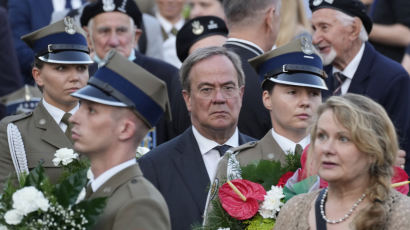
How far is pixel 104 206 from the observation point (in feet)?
15.8

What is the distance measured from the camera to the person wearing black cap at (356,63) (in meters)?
7.92

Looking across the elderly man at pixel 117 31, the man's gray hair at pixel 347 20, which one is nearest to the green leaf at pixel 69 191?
the man's gray hair at pixel 347 20

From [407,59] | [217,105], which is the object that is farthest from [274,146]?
[407,59]

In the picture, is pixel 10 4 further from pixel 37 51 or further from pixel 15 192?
pixel 15 192

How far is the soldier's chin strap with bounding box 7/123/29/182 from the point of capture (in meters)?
6.41

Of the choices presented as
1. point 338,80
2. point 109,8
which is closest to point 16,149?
point 338,80

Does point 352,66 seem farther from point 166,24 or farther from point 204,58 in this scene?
point 166,24

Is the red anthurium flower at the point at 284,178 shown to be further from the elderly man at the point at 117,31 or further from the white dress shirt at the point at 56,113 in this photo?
the elderly man at the point at 117,31

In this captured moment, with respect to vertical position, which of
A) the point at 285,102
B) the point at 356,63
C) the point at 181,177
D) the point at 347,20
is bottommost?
the point at 181,177

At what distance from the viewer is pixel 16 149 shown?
647cm

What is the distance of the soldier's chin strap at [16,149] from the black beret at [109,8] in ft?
9.85

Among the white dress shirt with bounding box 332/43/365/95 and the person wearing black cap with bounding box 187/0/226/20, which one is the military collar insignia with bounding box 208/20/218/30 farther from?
the person wearing black cap with bounding box 187/0/226/20

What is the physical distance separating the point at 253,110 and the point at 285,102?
0.99 m

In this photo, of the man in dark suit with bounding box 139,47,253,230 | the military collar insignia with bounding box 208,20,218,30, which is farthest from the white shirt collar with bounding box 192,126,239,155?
the military collar insignia with bounding box 208,20,218,30
